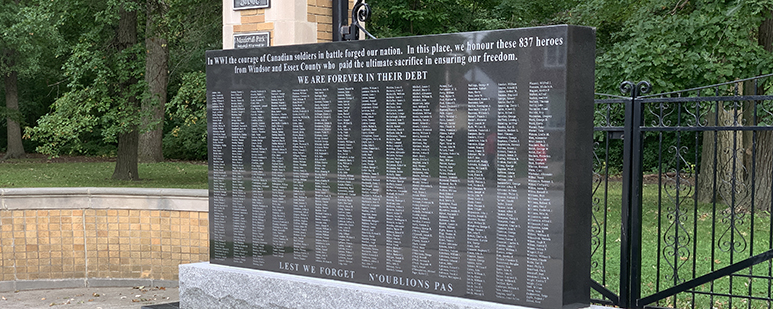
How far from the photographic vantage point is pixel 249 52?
21.1 feet

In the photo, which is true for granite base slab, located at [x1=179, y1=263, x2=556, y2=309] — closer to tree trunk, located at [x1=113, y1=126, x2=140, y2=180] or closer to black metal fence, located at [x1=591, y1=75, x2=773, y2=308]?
black metal fence, located at [x1=591, y1=75, x2=773, y2=308]

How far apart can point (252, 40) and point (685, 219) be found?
413 centimetres

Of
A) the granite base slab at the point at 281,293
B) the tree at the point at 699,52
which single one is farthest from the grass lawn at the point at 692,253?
the granite base slab at the point at 281,293

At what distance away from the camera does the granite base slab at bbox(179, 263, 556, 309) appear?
526 cm

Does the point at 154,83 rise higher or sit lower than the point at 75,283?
higher

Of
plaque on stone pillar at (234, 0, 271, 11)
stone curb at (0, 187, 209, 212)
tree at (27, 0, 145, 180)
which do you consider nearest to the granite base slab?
stone curb at (0, 187, 209, 212)

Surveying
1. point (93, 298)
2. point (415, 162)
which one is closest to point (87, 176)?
point (93, 298)

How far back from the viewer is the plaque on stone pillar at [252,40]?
6.89 meters

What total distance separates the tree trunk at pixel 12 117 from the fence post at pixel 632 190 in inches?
1100

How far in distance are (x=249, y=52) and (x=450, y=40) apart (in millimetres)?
2071

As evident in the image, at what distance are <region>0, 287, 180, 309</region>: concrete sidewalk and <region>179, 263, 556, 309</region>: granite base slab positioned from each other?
3.37 ft

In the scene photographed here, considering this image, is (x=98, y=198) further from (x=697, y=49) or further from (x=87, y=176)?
(x=87, y=176)

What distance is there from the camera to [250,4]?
6992 millimetres

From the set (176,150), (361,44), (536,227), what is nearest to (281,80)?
(361,44)
